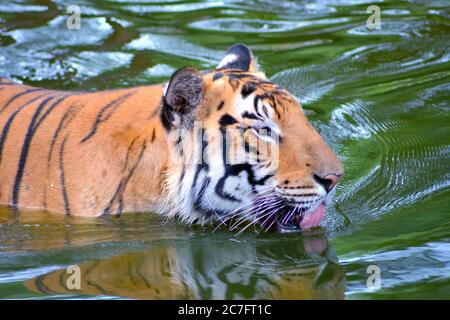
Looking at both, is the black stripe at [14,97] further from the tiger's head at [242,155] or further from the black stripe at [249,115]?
the black stripe at [249,115]

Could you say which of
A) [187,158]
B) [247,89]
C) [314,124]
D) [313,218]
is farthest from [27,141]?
[314,124]

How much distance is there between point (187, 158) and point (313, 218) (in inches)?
21.1

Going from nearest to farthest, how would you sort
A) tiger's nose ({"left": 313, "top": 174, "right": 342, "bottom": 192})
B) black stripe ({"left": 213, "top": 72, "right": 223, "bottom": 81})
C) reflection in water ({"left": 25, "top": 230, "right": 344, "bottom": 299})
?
reflection in water ({"left": 25, "top": 230, "right": 344, "bottom": 299})
tiger's nose ({"left": 313, "top": 174, "right": 342, "bottom": 192})
black stripe ({"left": 213, "top": 72, "right": 223, "bottom": 81})

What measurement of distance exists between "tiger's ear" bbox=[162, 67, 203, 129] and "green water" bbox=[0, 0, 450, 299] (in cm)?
43

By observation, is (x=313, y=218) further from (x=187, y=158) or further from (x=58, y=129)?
(x=58, y=129)

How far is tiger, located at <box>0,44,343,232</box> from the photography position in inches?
137

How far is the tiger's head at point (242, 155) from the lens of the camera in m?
3.44

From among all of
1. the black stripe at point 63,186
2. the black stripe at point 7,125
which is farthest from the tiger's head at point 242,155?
the black stripe at point 7,125

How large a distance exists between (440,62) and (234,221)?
2.61 m

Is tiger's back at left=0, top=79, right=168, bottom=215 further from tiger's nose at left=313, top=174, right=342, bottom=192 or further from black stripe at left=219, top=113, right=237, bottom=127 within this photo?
tiger's nose at left=313, top=174, right=342, bottom=192

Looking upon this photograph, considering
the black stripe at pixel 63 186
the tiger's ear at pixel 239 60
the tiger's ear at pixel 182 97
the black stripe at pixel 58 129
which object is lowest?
the black stripe at pixel 63 186

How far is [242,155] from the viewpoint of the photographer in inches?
138

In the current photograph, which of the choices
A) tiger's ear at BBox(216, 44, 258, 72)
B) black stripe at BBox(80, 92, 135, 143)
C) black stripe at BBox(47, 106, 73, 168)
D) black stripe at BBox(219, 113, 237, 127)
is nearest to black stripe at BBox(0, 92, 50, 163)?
black stripe at BBox(47, 106, 73, 168)
